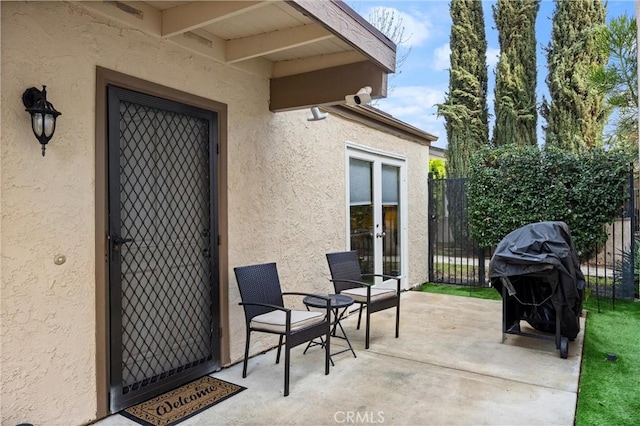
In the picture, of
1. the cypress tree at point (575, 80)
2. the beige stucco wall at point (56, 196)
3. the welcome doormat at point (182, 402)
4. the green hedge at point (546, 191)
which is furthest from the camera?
the cypress tree at point (575, 80)

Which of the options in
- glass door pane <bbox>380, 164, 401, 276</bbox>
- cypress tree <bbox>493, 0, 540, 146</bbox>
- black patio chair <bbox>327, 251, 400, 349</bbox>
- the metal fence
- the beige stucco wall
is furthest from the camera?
cypress tree <bbox>493, 0, 540, 146</bbox>

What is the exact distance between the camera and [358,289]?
5.02 meters

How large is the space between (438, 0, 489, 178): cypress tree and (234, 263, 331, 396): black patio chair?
9808mm

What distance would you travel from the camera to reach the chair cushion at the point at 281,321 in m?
3.51

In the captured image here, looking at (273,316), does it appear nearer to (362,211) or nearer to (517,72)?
(362,211)

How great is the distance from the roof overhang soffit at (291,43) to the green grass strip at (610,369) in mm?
3202

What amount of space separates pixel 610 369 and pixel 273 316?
130 inches

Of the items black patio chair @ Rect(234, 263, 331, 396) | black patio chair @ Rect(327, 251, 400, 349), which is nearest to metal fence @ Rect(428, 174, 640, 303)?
black patio chair @ Rect(327, 251, 400, 349)

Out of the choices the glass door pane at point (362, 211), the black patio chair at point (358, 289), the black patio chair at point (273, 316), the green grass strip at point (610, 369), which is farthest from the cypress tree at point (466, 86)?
the black patio chair at point (273, 316)

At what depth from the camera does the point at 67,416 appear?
9.32ft

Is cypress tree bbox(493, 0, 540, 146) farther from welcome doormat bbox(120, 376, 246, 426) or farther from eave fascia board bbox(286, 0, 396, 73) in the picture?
welcome doormat bbox(120, 376, 246, 426)

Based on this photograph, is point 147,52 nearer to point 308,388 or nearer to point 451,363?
point 308,388

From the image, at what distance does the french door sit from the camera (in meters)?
6.56

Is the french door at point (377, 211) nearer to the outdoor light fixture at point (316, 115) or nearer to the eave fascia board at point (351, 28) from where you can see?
the outdoor light fixture at point (316, 115)
